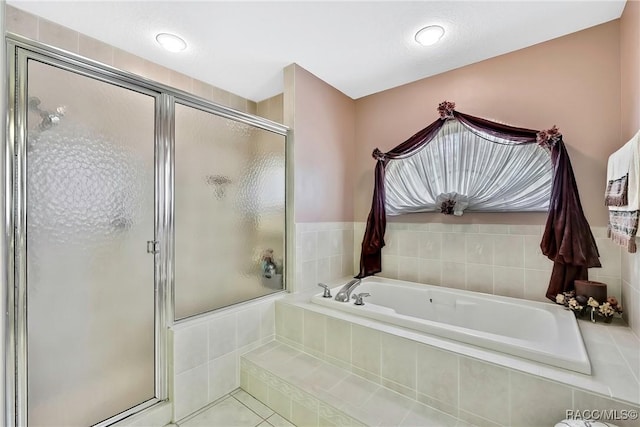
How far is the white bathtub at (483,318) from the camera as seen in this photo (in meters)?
1.49

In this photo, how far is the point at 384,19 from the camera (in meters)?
1.95

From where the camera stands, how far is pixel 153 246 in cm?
177

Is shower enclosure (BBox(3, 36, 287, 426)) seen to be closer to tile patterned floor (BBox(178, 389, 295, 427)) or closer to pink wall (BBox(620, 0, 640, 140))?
tile patterned floor (BBox(178, 389, 295, 427))

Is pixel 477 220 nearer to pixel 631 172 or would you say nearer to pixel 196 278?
pixel 631 172

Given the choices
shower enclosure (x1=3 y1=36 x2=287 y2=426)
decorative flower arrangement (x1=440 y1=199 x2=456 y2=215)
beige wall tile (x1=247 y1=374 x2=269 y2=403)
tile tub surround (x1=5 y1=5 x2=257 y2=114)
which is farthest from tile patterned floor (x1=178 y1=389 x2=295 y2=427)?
tile tub surround (x1=5 y1=5 x2=257 y2=114)

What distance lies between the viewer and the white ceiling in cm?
183

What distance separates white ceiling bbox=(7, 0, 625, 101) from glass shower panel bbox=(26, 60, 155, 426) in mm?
655

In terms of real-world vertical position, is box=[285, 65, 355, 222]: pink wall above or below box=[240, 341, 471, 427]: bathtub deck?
above

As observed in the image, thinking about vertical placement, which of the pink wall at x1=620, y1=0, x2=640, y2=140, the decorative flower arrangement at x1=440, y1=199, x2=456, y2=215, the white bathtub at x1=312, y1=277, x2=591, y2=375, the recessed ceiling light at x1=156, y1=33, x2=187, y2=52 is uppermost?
the recessed ceiling light at x1=156, y1=33, x2=187, y2=52

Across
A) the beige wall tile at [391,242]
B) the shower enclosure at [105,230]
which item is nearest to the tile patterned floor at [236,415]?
the shower enclosure at [105,230]

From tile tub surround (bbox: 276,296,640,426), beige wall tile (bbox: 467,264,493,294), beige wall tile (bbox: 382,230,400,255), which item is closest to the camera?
tile tub surround (bbox: 276,296,640,426)

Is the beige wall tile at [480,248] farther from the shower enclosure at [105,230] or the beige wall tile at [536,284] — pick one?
the shower enclosure at [105,230]

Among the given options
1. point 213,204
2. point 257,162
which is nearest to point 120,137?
point 213,204

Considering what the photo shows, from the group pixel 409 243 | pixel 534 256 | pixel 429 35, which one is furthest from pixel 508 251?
pixel 429 35
